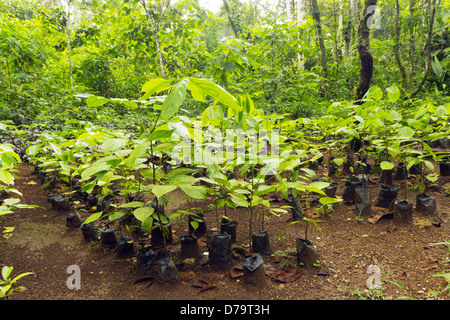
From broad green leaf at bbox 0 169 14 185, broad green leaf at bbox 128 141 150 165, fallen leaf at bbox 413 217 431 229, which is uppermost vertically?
broad green leaf at bbox 128 141 150 165

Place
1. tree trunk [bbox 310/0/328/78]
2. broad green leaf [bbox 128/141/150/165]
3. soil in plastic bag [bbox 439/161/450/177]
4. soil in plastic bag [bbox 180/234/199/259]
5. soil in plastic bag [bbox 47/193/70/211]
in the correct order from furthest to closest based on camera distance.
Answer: tree trunk [bbox 310/0/328/78], soil in plastic bag [bbox 439/161/450/177], soil in plastic bag [bbox 47/193/70/211], soil in plastic bag [bbox 180/234/199/259], broad green leaf [bbox 128/141/150/165]

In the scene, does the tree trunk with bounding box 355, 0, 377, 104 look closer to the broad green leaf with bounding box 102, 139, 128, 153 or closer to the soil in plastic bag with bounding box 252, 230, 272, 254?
the soil in plastic bag with bounding box 252, 230, 272, 254

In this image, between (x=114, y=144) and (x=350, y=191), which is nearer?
(x=114, y=144)

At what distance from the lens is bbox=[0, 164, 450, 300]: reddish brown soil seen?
3.87 ft

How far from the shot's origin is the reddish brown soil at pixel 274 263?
46.4 inches

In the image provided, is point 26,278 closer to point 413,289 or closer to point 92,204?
point 92,204

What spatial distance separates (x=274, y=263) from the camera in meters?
1.42

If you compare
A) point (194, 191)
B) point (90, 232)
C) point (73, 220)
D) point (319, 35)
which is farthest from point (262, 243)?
point (319, 35)

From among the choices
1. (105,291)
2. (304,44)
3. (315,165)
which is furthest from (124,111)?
(105,291)

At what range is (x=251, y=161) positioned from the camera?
1103 mm

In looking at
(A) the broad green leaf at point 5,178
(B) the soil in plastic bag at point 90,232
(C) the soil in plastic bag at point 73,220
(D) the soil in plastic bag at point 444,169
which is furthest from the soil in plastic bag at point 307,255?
(D) the soil in plastic bag at point 444,169

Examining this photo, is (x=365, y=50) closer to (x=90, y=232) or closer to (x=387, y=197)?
(x=387, y=197)

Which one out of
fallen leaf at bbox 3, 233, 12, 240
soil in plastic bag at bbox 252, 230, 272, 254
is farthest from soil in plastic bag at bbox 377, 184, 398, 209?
fallen leaf at bbox 3, 233, 12, 240

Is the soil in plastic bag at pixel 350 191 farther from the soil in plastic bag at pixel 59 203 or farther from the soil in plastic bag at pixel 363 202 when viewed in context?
the soil in plastic bag at pixel 59 203
